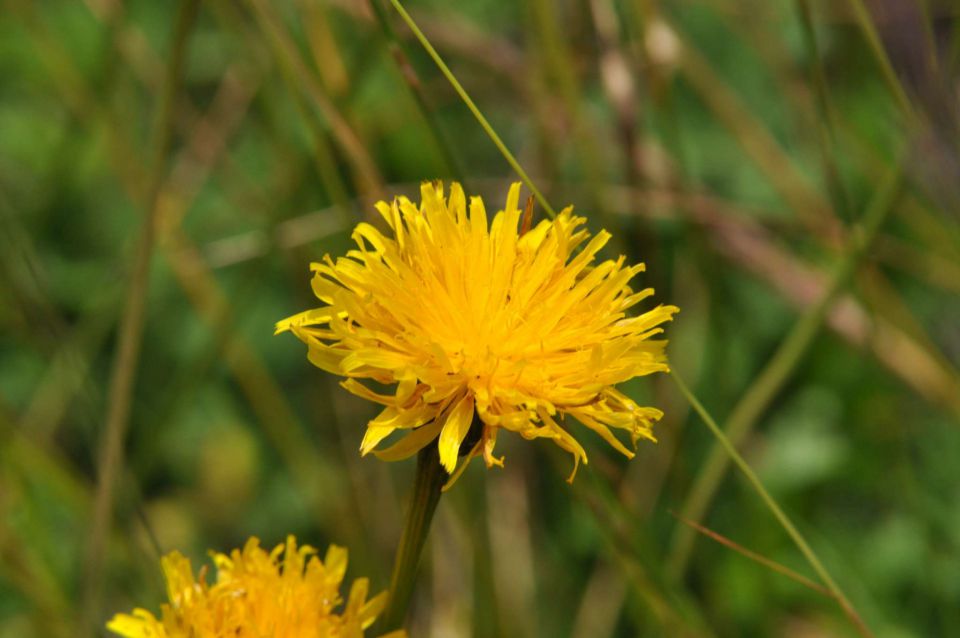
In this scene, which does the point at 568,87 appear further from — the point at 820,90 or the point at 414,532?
the point at 414,532

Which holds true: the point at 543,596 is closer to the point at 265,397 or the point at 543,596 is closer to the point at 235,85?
the point at 265,397

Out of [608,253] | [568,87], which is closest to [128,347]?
[568,87]

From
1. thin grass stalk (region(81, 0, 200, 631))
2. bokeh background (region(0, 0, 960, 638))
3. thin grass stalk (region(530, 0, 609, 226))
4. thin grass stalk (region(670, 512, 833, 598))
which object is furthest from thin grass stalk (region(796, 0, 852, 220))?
thin grass stalk (region(81, 0, 200, 631))

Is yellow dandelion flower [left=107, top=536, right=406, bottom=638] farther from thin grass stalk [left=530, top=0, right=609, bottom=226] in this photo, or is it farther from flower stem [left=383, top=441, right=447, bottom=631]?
thin grass stalk [left=530, top=0, right=609, bottom=226]

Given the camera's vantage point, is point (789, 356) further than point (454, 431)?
Yes

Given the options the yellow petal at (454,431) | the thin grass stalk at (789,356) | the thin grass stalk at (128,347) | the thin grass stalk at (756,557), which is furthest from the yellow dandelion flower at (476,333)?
the thin grass stalk at (789,356)

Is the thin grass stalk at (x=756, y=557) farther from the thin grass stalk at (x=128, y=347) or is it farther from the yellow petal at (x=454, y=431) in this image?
the thin grass stalk at (x=128, y=347)
